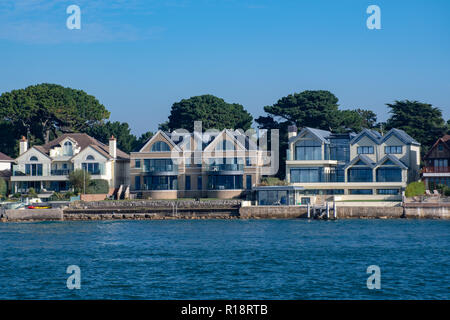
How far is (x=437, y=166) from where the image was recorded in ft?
242

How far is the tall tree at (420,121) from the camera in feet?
284

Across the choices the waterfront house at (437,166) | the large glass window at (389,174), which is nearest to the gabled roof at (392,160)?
the large glass window at (389,174)

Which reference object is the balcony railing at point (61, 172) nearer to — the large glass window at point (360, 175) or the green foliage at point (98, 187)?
the green foliage at point (98, 187)

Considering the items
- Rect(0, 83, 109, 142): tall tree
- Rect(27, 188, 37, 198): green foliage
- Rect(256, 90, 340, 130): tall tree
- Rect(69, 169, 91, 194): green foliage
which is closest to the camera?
Rect(69, 169, 91, 194): green foliage

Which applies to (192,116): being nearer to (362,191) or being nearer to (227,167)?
(227,167)

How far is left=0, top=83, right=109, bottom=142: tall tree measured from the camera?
9788 centimetres

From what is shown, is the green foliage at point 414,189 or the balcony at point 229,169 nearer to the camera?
the green foliage at point 414,189

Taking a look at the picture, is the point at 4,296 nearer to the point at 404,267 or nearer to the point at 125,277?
the point at 125,277

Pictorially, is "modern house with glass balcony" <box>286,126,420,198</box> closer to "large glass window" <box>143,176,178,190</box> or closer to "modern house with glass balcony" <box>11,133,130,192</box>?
"large glass window" <box>143,176,178,190</box>

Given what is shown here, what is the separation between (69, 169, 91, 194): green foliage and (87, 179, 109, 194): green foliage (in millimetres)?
580

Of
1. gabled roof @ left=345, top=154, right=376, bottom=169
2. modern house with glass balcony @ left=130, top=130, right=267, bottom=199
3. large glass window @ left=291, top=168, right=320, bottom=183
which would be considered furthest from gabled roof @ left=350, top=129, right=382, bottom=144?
modern house with glass balcony @ left=130, top=130, right=267, bottom=199

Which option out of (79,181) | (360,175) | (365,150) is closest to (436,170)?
(365,150)

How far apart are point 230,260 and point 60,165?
156 feet

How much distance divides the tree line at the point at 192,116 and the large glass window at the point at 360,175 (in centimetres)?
1484
